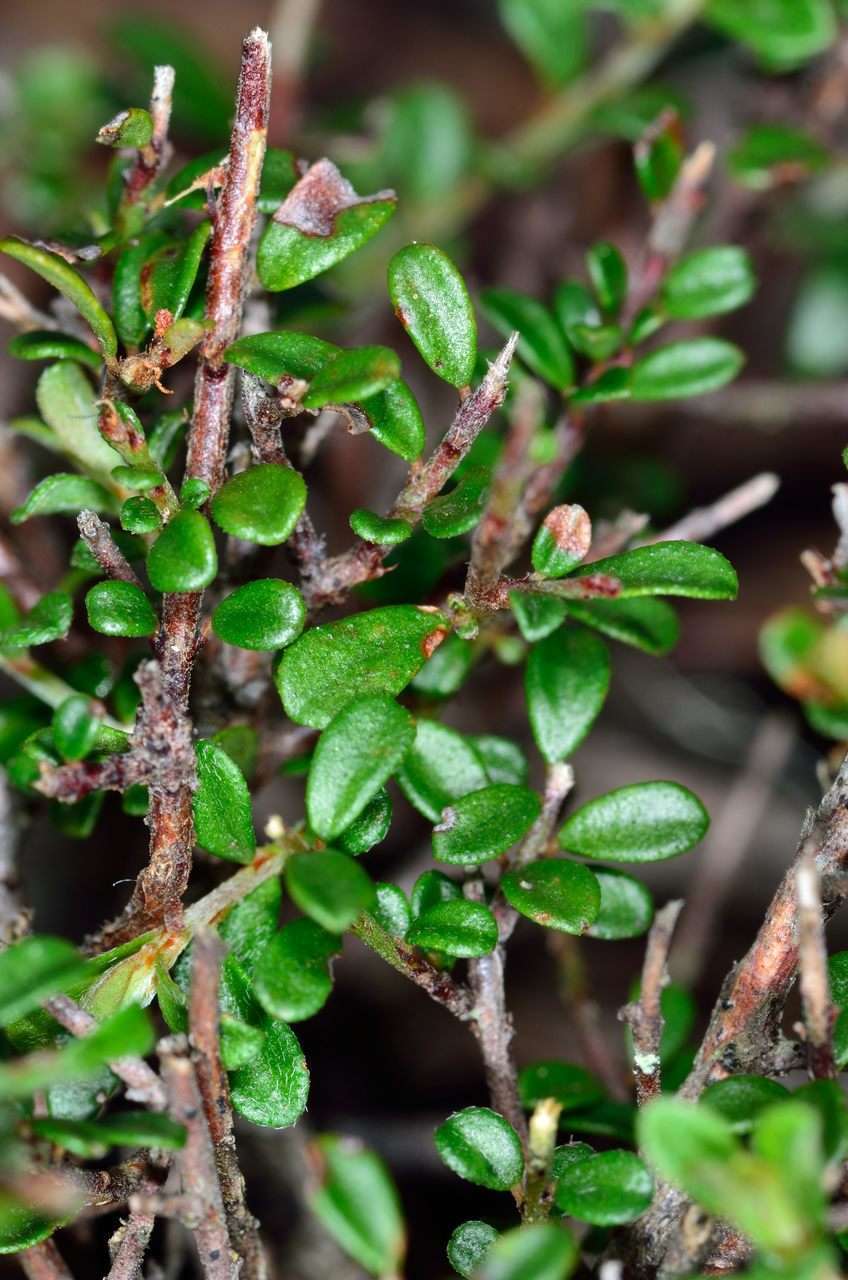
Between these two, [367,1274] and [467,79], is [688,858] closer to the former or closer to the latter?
[367,1274]

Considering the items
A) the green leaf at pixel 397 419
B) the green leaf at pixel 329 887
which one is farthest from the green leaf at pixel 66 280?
the green leaf at pixel 329 887

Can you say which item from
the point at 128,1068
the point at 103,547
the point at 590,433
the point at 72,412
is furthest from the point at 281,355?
the point at 590,433

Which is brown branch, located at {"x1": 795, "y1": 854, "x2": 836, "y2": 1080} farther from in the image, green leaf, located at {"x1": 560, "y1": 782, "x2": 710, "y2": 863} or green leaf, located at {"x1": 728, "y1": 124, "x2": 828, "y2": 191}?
green leaf, located at {"x1": 728, "y1": 124, "x2": 828, "y2": 191}

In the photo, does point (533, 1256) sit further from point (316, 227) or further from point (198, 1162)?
point (316, 227)

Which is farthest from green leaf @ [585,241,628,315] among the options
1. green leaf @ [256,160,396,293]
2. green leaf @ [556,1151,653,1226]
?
green leaf @ [556,1151,653,1226]

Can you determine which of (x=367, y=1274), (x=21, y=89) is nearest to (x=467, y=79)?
(x=21, y=89)

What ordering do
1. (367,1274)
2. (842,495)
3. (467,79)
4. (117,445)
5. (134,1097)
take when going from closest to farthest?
(134,1097)
(117,445)
(842,495)
(367,1274)
(467,79)
